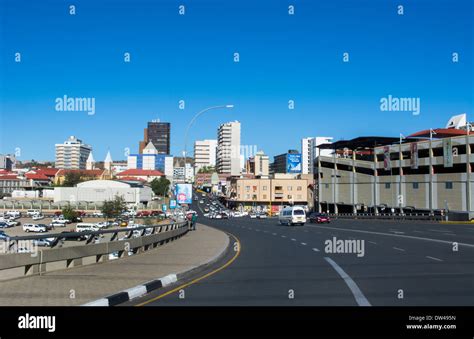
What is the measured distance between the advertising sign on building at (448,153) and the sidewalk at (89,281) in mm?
66863

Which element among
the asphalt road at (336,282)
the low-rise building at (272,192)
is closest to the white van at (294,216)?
the asphalt road at (336,282)

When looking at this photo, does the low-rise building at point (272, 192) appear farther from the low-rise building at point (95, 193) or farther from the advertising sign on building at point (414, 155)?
the advertising sign on building at point (414, 155)

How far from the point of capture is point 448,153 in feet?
266

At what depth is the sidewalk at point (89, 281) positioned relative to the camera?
11086mm

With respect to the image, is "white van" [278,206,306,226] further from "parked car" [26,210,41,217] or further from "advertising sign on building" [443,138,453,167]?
"parked car" [26,210,41,217]

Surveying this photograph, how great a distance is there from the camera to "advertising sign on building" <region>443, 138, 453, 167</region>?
80.8 metres

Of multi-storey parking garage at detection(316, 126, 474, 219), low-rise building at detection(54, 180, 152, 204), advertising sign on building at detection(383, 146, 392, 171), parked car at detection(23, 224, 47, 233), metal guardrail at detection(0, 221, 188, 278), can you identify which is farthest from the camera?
low-rise building at detection(54, 180, 152, 204)

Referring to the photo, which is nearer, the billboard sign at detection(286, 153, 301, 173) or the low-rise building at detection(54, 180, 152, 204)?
the low-rise building at detection(54, 180, 152, 204)

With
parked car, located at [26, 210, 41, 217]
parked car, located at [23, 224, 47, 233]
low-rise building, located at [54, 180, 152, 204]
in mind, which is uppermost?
low-rise building, located at [54, 180, 152, 204]

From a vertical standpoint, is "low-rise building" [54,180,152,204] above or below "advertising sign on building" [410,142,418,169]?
below

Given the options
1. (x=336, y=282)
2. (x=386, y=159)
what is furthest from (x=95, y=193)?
(x=336, y=282)

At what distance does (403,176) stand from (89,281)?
282ft

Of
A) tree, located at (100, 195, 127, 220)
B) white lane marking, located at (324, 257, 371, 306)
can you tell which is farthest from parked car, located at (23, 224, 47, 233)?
white lane marking, located at (324, 257, 371, 306)
